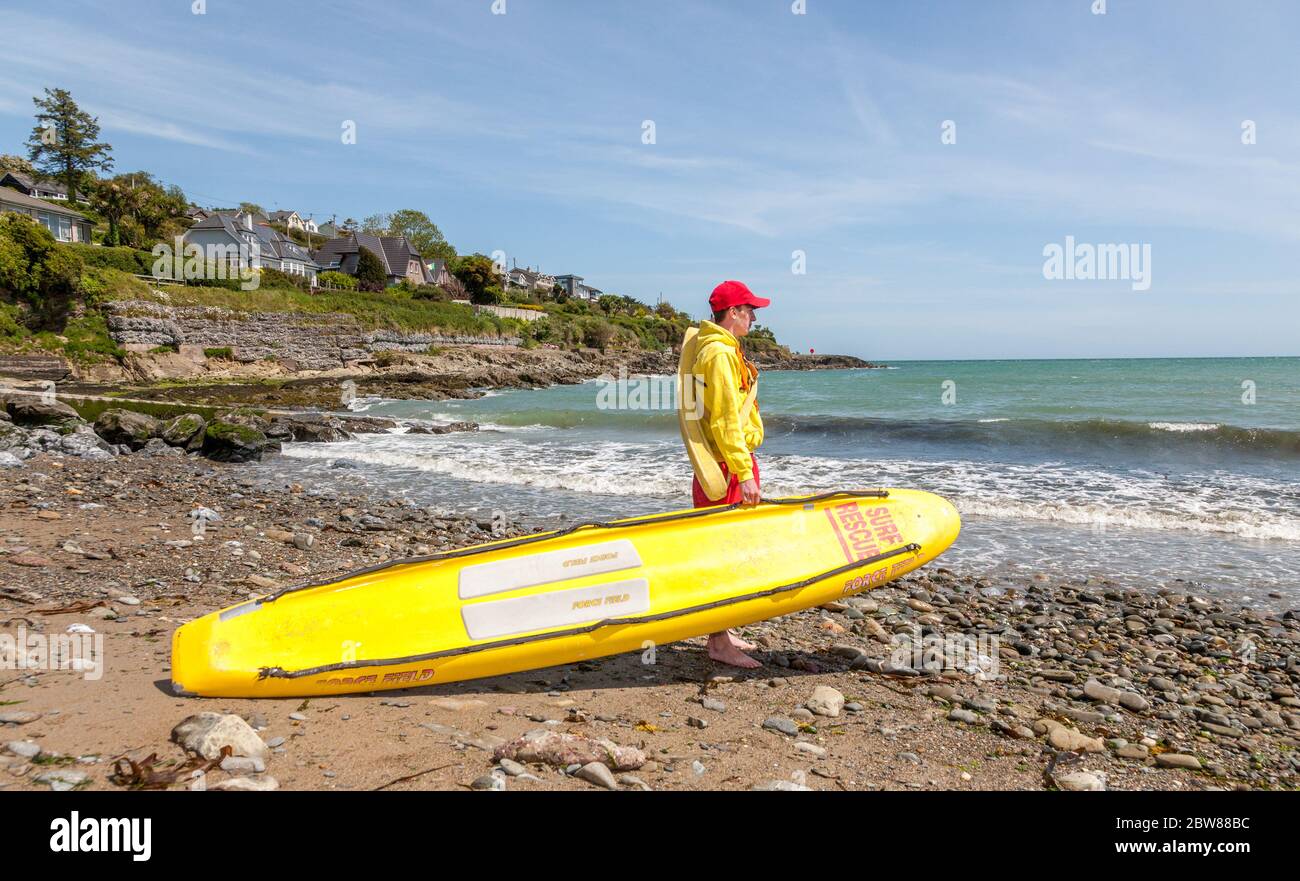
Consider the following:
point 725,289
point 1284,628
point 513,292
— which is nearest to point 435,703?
point 725,289

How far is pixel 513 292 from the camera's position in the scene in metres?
86.2

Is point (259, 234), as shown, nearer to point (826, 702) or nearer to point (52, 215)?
point (52, 215)

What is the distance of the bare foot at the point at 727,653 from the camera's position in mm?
4579

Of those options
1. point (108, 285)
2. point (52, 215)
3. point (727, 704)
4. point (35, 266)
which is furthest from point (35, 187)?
point (727, 704)

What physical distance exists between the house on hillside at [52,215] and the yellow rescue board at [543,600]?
196ft

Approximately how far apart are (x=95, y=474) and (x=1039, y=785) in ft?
42.4

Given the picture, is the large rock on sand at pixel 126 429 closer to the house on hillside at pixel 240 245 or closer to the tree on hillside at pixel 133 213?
the house on hillside at pixel 240 245

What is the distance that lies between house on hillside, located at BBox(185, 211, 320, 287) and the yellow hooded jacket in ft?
181

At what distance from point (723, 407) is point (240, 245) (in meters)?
61.5

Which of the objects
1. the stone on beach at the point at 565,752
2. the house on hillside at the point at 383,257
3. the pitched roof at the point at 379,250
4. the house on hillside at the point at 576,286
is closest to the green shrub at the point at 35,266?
the house on hillside at the point at 383,257

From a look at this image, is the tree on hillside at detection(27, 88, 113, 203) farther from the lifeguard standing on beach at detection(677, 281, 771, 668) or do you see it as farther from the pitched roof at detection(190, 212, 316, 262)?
the lifeguard standing on beach at detection(677, 281, 771, 668)
